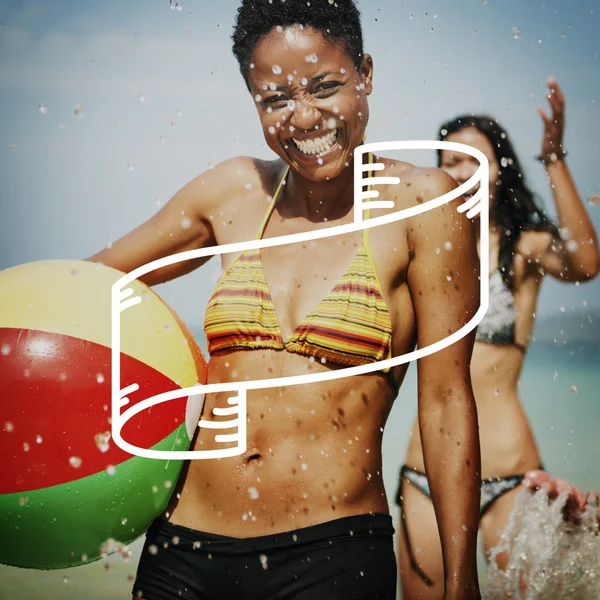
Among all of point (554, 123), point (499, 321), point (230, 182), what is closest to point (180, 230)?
point (230, 182)

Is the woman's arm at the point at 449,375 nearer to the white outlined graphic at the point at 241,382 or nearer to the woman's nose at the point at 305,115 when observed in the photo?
the white outlined graphic at the point at 241,382

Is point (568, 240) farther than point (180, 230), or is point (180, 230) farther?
point (568, 240)

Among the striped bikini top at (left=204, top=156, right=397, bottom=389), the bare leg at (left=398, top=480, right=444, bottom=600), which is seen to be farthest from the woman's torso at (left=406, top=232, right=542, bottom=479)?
the striped bikini top at (left=204, top=156, right=397, bottom=389)

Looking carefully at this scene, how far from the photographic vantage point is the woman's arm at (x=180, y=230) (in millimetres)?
2193

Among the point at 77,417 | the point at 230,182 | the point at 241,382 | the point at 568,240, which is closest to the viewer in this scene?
the point at 77,417

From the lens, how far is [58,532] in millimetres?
1818

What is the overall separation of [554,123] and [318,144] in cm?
152

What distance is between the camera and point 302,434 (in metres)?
1.85

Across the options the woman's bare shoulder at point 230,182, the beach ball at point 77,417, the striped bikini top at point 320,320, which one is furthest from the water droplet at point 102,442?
the woman's bare shoulder at point 230,182

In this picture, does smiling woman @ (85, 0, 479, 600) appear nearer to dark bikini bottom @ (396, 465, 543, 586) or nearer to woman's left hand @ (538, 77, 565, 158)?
dark bikini bottom @ (396, 465, 543, 586)

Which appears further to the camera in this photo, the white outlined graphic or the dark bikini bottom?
the dark bikini bottom

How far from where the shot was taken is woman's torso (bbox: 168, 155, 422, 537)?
5.98 ft

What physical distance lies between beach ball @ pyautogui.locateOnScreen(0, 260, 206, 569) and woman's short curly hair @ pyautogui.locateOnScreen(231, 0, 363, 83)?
23.2 inches

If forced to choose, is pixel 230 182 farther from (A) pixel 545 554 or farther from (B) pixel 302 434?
(A) pixel 545 554
